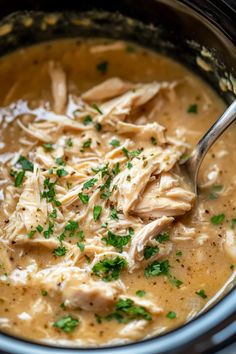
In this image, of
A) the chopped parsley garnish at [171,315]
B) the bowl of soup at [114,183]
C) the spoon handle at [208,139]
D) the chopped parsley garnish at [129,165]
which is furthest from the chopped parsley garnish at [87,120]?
the chopped parsley garnish at [171,315]

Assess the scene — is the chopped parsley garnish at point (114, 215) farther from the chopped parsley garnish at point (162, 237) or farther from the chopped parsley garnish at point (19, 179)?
the chopped parsley garnish at point (19, 179)

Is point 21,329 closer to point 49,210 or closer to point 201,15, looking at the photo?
point 49,210

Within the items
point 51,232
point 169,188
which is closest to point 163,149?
point 169,188

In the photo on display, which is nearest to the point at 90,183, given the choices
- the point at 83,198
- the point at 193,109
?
the point at 83,198

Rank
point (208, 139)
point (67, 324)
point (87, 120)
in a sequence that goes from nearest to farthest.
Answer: point (67, 324) < point (208, 139) < point (87, 120)

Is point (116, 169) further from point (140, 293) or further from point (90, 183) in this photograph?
point (140, 293)
